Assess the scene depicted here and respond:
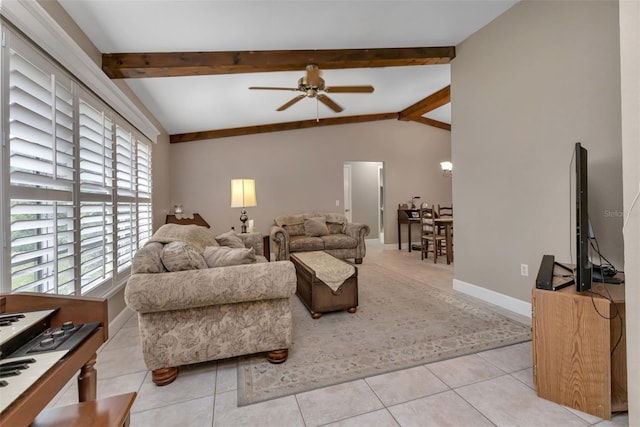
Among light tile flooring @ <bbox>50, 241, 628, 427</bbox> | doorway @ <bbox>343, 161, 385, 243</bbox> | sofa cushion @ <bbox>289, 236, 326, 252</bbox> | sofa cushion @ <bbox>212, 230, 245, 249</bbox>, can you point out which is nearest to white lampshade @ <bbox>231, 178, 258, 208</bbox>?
sofa cushion @ <bbox>212, 230, 245, 249</bbox>

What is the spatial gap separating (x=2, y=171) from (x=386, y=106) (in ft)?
17.5

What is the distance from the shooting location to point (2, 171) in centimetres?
134

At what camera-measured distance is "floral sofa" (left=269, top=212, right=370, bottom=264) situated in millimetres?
4688

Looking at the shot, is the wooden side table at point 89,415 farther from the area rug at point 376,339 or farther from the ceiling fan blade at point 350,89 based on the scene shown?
the ceiling fan blade at point 350,89

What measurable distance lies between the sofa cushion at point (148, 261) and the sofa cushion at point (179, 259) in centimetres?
3

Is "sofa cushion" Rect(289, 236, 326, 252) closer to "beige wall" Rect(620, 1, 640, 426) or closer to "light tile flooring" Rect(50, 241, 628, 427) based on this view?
"light tile flooring" Rect(50, 241, 628, 427)

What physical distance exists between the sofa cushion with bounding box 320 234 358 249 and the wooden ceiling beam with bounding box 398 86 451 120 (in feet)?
9.22

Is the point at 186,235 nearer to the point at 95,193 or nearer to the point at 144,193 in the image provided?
the point at 95,193

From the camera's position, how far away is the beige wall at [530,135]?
200cm

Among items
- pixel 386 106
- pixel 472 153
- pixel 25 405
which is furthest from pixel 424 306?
pixel 386 106

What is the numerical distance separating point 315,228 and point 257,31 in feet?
10.8

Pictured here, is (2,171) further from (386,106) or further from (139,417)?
(386,106)

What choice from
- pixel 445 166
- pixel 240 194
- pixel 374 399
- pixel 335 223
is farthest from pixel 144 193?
pixel 445 166

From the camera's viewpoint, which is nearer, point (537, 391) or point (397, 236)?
point (537, 391)
